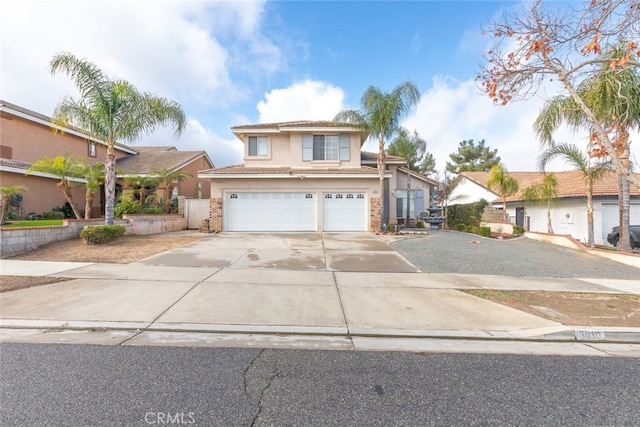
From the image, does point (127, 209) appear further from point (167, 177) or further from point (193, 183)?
point (193, 183)

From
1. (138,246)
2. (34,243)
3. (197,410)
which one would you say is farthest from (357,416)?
(34,243)

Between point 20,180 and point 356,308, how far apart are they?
19247mm

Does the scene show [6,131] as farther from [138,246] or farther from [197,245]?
[197,245]

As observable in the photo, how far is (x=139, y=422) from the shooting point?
2402 millimetres

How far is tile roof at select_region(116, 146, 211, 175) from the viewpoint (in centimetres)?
1898

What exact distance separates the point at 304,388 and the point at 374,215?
1313 cm

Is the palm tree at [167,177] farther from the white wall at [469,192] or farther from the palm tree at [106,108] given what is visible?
the white wall at [469,192]

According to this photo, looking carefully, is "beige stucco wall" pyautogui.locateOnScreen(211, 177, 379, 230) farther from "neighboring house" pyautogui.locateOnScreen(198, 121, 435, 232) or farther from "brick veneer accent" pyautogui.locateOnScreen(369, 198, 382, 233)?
"brick veneer accent" pyautogui.locateOnScreen(369, 198, 382, 233)

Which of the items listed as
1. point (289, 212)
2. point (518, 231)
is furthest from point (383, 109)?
point (518, 231)

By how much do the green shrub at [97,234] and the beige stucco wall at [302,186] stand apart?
5.54 metres

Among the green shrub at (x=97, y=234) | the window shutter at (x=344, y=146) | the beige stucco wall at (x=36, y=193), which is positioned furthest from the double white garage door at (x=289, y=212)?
the beige stucco wall at (x=36, y=193)

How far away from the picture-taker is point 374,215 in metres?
15.5

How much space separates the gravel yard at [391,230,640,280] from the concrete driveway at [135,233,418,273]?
2.86 ft

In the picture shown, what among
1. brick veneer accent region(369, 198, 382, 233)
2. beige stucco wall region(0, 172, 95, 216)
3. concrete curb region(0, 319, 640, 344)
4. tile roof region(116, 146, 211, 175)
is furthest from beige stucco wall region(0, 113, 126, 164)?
brick veneer accent region(369, 198, 382, 233)
